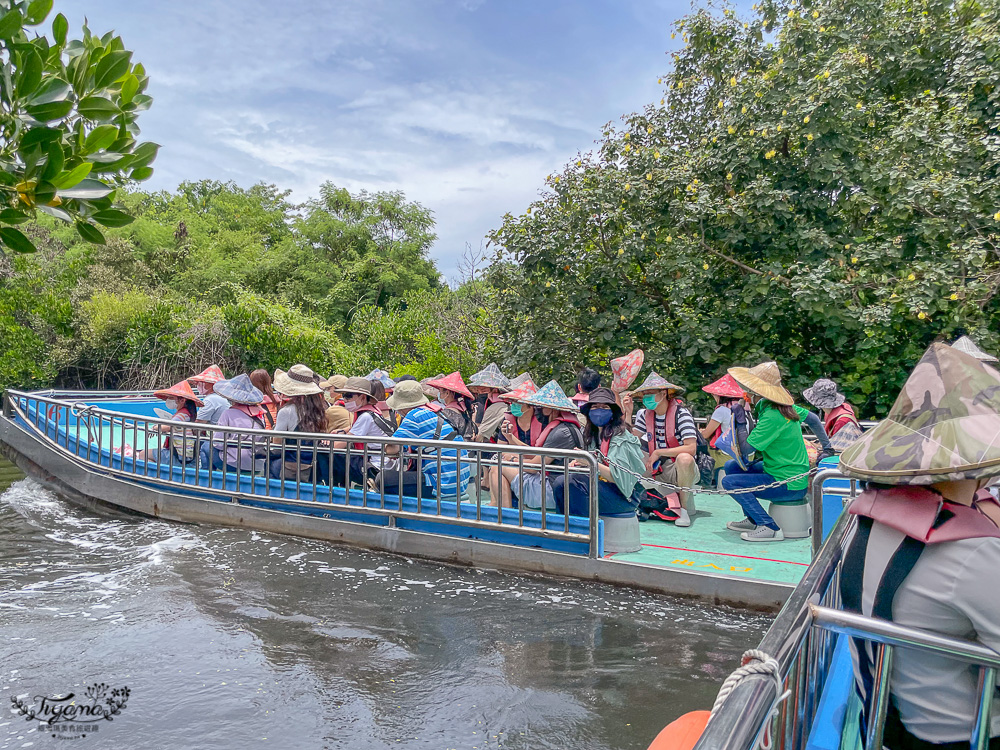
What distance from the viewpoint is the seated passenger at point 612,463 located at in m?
6.36

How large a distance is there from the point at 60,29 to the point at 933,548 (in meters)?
3.57

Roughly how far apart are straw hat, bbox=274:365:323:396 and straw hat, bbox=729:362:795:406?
4.50 meters

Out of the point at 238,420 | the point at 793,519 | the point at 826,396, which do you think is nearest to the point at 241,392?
the point at 238,420

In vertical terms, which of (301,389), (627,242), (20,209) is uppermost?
(627,242)

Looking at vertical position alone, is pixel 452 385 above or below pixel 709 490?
above

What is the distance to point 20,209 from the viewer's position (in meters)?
2.74

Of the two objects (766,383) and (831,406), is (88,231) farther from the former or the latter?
(831,406)

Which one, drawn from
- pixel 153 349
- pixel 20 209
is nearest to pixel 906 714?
pixel 20 209

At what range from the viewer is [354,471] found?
7965mm

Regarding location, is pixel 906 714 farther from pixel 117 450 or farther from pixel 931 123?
pixel 117 450

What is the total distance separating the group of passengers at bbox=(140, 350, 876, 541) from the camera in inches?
262

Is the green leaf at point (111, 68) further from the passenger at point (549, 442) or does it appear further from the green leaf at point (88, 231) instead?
the passenger at point (549, 442)

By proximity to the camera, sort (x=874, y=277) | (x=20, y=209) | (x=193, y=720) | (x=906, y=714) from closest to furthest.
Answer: (x=906, y=714) < (x=20, y=209) < (x=193, y=720) < (x=874, y=277)

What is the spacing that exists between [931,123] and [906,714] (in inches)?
401
